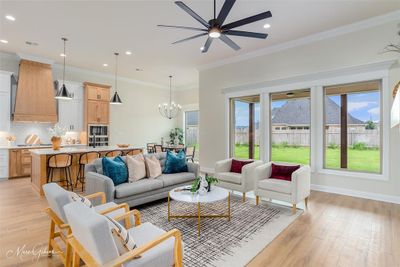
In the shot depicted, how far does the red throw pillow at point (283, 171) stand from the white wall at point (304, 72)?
1.43m

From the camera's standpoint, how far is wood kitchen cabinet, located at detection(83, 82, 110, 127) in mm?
7535

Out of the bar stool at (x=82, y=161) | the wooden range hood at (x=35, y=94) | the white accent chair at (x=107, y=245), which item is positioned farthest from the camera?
the wooden range hood at (x=35, y=94)

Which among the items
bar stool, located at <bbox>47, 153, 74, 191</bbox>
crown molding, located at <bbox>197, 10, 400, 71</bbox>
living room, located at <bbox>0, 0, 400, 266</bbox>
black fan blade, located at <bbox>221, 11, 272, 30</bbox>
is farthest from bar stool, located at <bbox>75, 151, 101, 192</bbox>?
crown molding, located at <bbox>197, 10, 400, 71</bbox>

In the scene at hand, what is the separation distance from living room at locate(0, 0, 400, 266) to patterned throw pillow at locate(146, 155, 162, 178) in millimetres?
30

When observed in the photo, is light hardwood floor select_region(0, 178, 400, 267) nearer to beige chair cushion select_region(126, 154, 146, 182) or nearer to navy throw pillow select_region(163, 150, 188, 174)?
beige chair cushion select_region(126, 154, 146, 182)

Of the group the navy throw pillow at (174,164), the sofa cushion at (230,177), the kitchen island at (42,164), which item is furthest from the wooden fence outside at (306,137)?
the kitchen island at (42,164)

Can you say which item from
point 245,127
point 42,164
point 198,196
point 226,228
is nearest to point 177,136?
point 245,127

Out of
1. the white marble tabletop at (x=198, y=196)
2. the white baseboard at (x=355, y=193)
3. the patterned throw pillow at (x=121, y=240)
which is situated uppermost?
the patterned throw pillow at (x=121, y=240)

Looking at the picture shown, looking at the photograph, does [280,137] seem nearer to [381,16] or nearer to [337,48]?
[337,48]

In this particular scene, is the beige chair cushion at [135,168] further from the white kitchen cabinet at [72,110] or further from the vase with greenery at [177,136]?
the vase with greenery at [177,136]

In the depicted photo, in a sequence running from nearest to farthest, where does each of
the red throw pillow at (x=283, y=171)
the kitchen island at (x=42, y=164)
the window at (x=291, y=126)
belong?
the red throw pillow at (x=283, y=171) → the kitchen island at (x=42, y=164) → the window at (x=291, y=126)

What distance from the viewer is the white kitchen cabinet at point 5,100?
6.09 m

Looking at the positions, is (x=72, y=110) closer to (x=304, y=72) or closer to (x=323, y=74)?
A: (x=304, y=72)

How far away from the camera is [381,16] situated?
4211 millimetres
